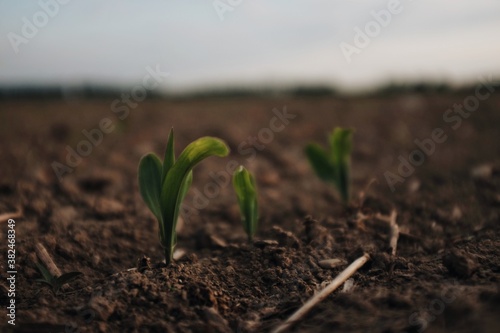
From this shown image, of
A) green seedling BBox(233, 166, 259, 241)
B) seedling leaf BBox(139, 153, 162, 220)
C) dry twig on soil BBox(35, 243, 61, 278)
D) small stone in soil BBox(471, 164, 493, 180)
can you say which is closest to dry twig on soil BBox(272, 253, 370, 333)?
green seedling BBox(233, 166, 259, 241)

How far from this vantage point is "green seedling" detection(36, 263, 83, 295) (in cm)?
222

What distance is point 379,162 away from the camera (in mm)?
5086

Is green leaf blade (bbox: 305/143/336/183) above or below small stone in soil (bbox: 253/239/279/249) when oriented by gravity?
above

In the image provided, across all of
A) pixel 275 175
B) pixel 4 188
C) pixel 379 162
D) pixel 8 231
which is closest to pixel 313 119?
pixel 379 162

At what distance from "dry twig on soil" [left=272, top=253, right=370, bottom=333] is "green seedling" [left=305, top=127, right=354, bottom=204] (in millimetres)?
961

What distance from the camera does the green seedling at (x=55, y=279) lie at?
2223 millimetres

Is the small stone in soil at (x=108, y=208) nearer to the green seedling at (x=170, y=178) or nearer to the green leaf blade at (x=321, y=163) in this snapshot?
the green seedling at (x=170, y=178)

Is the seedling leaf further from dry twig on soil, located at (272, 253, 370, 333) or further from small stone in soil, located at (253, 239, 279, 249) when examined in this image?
dry twig on soil, located at (272, 253, 370, 333)

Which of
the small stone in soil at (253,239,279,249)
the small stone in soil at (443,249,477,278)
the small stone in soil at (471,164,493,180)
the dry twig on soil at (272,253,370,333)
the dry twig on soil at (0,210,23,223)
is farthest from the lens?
the small stone in soil at (471,164,493,180)

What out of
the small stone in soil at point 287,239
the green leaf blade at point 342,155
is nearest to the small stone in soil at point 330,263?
the small stone in soil at point 287,239

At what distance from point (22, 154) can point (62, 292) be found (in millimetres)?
2973

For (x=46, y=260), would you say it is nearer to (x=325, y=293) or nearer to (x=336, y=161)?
(x=325, y=293)

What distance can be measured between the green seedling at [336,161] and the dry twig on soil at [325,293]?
37.8 inches

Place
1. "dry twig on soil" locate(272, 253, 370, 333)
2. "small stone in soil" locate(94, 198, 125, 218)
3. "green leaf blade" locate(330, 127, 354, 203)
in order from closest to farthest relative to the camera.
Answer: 1. "dry twig on soil" locate(272, 253, 370, 333)
2. "green leaf blade" locate(330, 127, 354, 203)
3. "small stone in soil" locate(94, 198, 125, 218)
